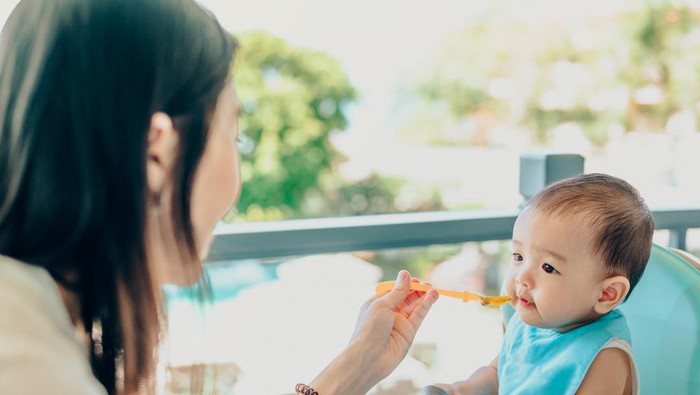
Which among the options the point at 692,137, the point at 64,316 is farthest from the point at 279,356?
the point at 692,137

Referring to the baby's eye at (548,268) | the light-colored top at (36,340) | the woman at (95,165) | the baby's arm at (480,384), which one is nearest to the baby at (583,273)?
the baby's eye at (548,268)

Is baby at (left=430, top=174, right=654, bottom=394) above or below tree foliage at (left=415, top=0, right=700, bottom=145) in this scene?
above

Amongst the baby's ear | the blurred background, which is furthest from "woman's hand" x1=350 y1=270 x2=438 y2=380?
the blurred background

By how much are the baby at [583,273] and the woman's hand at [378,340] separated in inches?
6.2

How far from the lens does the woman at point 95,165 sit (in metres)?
0.77

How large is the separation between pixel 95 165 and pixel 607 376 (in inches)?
29.8

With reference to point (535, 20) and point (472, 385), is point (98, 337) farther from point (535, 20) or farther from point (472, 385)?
point (535, 20)

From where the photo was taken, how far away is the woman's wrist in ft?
3.40

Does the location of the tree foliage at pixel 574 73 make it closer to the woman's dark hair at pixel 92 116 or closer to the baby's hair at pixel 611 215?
the baby's hair at pixel 611 215

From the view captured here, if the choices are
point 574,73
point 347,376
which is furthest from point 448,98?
point 347,376

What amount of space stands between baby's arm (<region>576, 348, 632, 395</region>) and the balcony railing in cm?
71

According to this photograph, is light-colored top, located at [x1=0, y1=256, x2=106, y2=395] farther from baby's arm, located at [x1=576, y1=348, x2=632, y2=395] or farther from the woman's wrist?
baby's arm, located at [x1=576, y1=348, x2=632, y2=395]

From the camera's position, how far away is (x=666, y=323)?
1.18 meters

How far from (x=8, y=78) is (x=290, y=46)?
902 cm
